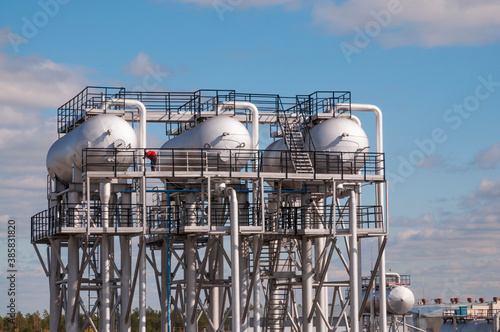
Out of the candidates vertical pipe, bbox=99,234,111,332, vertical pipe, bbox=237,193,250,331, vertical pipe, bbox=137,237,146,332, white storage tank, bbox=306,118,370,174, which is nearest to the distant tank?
white storage tank, bbox=306,118,370,174

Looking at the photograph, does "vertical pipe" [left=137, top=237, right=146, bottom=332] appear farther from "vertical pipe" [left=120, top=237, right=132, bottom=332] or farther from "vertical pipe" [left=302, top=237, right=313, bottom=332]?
"vertical pipe" [left=302, top=237, right=313, bottom=332]

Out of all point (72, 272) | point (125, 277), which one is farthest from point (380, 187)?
point (72, 272)

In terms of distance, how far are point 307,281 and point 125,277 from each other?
9.25 meters

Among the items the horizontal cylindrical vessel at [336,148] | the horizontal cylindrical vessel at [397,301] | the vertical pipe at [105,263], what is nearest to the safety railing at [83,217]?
the vertical pipe at [105,263]

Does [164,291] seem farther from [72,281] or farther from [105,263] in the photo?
[72,281]

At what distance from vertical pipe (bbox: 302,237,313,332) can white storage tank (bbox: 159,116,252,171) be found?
5.69m

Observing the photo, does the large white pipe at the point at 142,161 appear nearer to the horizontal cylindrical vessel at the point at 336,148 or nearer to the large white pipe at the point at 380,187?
the horizontal cylindrical vessel at the point at 336,148

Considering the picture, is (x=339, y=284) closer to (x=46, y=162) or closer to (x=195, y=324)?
(x=195, y=324)

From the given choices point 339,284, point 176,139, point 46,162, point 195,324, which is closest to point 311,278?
point 339,284

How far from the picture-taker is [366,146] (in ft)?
141

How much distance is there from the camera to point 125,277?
136 ft

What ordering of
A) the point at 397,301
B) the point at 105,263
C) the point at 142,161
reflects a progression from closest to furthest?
1. the point at 105,263
2. the point at 142,161
3. the point at 397,301

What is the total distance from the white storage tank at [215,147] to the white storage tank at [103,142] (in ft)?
7.26

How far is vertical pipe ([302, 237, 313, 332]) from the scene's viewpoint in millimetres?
43469
